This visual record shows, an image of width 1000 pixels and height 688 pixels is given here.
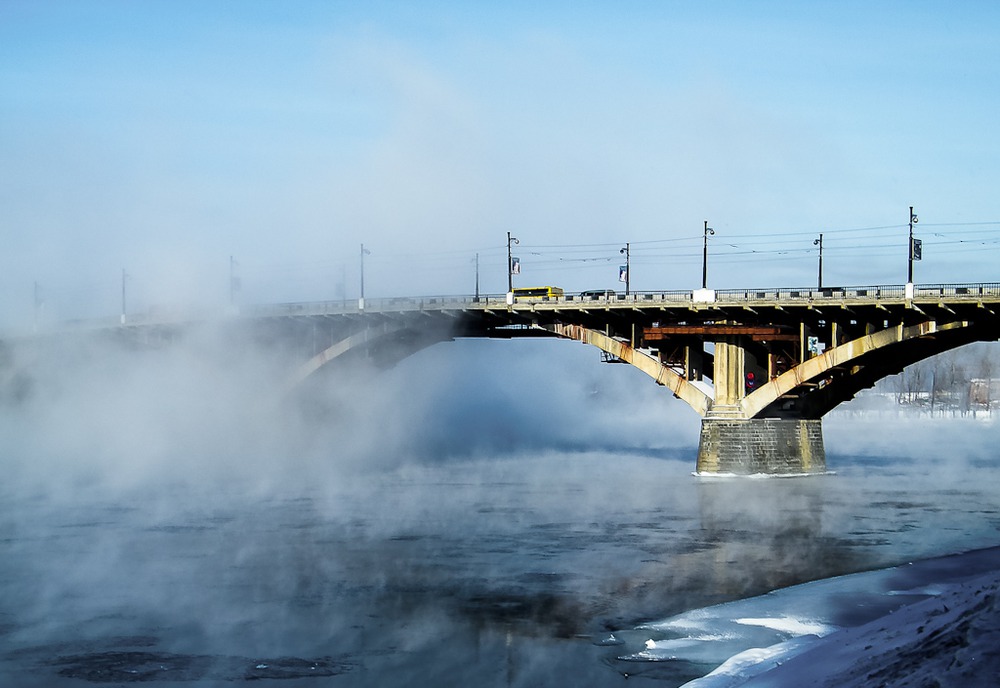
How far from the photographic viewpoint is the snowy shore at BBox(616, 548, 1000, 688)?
17.0m

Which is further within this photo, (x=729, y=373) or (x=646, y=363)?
(x=646, y=363)

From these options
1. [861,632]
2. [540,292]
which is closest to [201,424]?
[540,292]

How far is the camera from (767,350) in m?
77.2

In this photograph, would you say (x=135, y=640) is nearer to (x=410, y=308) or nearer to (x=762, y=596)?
(x=762, y=596)

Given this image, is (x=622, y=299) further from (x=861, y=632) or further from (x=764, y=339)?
(x=861, y=632)

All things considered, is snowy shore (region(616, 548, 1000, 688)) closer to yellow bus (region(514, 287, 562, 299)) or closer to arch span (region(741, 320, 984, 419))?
arch span (region(741, 320, 984, 419))

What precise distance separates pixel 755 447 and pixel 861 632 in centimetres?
5519

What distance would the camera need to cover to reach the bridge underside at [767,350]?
2758 inches

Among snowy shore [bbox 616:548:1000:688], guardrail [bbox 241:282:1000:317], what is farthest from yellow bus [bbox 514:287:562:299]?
snowy shore [bbox 616:548:1000:688]

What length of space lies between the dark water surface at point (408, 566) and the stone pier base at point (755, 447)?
269cm

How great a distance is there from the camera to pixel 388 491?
226ft

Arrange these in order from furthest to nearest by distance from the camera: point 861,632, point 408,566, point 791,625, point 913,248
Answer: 1. point 913,248
2. point 408,566
3. point 791,625
4. point 861,632

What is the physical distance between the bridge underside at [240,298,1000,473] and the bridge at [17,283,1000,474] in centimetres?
7

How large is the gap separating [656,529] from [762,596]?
17.1m
